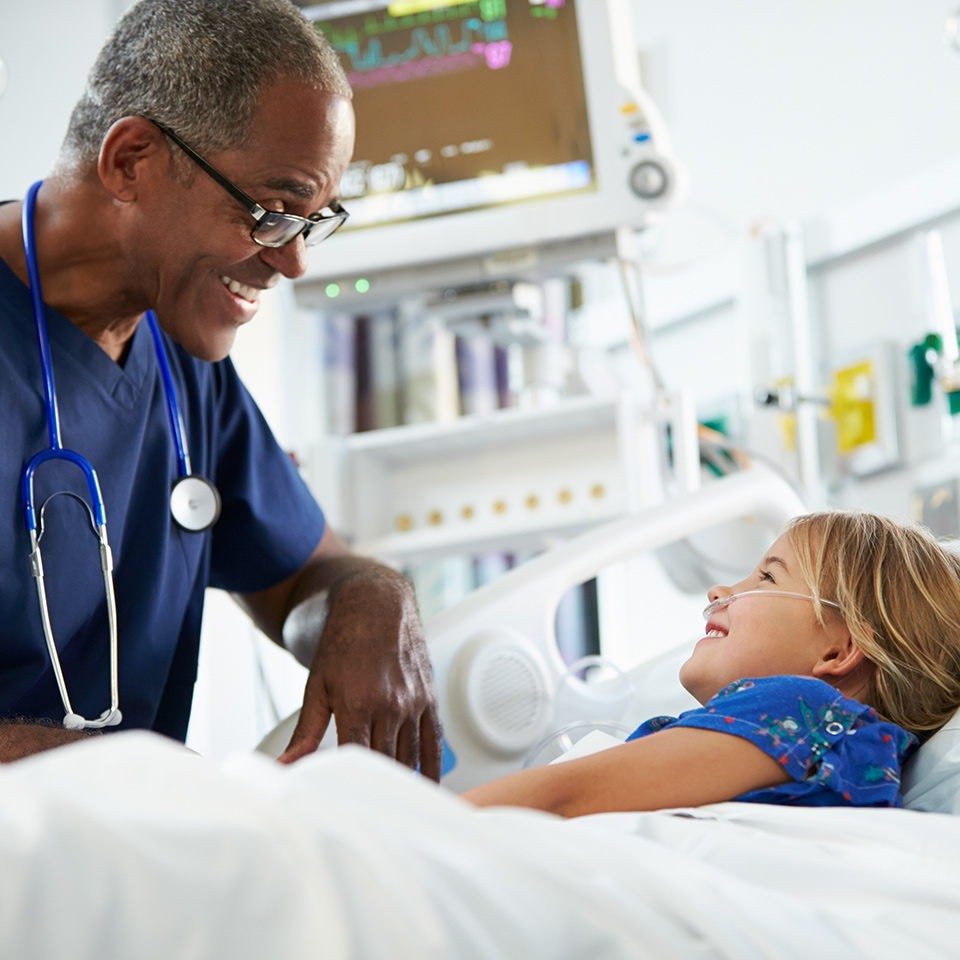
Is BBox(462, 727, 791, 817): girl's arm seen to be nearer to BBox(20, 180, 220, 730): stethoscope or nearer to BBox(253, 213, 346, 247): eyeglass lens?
BBox(20, 180, 220, 730): stethoscope

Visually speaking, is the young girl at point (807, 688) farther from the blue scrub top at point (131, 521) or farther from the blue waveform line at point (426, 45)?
the blue waveform line at point (426, 45)

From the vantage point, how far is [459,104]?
7.70ft

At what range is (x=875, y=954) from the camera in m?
0.64

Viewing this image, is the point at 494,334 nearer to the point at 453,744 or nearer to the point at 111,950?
the point at 453,744

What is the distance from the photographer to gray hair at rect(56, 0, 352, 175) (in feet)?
4.31

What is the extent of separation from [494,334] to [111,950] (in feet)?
6.92

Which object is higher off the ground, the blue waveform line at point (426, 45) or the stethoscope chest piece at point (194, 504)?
the blue waveform line at point (426, 45)

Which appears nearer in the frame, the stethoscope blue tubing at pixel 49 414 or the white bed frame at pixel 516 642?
the stethoscope blue tubing at pixel 49 414

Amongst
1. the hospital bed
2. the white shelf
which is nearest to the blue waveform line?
the white shelf

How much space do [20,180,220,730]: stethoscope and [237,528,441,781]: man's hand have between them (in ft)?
0.68

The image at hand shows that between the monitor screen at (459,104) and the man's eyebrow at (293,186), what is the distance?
103 cm

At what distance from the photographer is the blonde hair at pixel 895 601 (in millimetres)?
1178

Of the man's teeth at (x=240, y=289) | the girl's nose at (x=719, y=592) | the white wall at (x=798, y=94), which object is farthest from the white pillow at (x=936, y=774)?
the white wall at (x=798, y=94)

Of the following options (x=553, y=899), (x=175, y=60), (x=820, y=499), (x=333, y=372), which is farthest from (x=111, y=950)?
(x=333, y=372)
